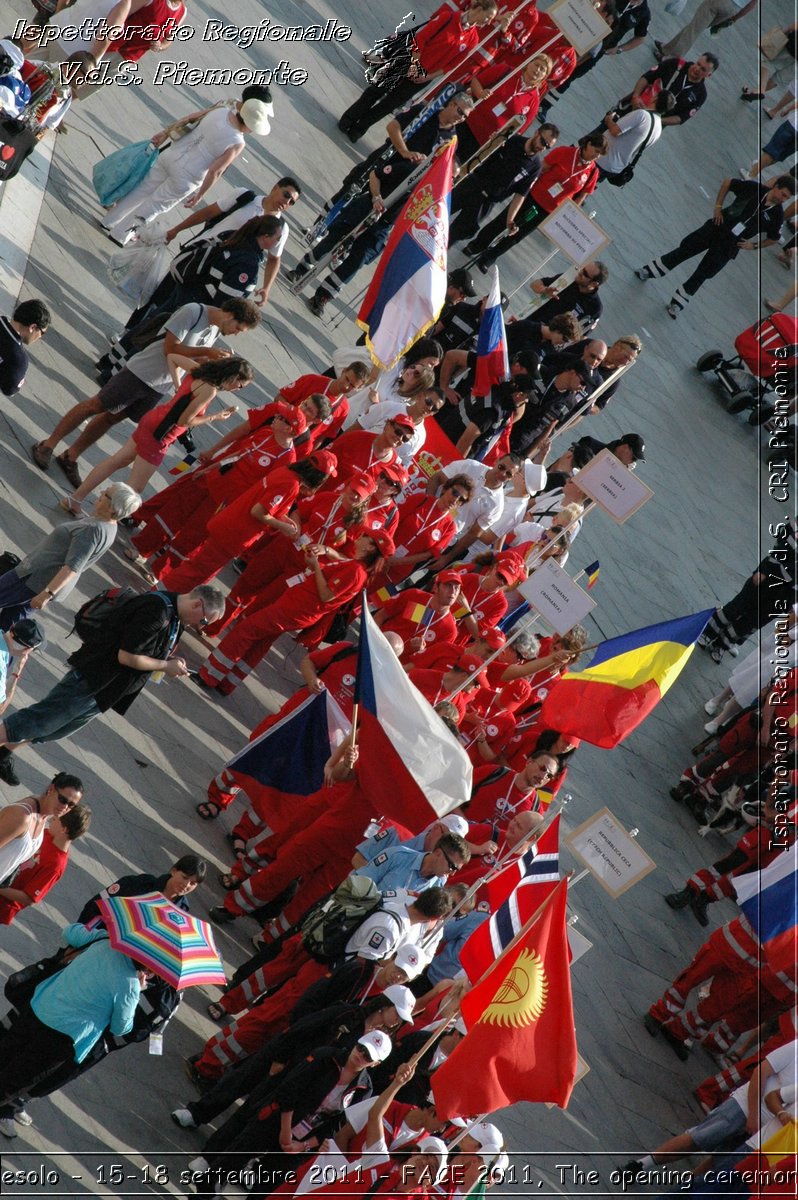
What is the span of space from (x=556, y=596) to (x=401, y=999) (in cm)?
358

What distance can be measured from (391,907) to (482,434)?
577 cm

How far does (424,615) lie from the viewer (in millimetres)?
10523

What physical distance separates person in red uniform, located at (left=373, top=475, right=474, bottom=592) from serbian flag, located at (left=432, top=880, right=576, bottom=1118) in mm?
3897

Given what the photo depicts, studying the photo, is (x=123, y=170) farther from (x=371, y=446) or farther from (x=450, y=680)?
(x=450, y=680)

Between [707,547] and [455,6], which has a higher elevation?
[455,6]

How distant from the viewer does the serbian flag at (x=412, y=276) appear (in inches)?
463

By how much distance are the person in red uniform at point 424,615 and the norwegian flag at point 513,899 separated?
2.33 metres

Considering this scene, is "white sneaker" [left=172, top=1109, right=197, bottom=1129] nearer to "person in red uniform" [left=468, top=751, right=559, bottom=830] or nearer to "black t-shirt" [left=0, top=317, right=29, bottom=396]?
"person in red uniform" [left=468, top=751, right=559, bottom=830]

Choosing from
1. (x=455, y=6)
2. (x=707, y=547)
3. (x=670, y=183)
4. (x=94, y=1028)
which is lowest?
(x=707, y=547)

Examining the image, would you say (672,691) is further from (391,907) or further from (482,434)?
(391,907)

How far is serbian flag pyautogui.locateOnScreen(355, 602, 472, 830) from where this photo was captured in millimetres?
8234

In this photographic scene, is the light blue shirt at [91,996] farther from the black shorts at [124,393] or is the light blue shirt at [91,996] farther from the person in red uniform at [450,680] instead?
the black shorts at [124,393]

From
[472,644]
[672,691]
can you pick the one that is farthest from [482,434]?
[672,691]

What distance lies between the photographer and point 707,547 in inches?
690
